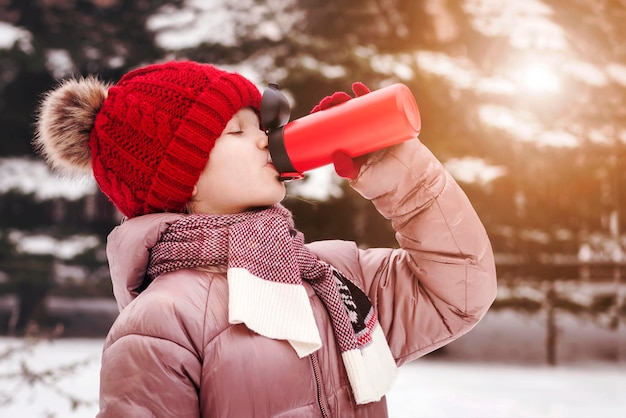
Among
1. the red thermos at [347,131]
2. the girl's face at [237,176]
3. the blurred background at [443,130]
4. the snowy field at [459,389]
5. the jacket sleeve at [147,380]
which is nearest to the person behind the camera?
the jacket sleeve at [147,380]

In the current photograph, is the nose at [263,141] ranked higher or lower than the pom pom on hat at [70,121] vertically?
lower

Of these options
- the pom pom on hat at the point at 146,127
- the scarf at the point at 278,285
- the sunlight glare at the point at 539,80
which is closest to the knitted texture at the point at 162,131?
the pom pom on hat at the point at 146,127

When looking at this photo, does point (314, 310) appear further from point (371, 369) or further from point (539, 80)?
point (539, 80)

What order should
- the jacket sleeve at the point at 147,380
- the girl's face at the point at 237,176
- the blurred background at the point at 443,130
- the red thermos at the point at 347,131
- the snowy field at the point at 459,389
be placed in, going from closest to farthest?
1. the jacket sleeve at the point at 147,380
2. the red thermos at the point at 347,131
3. the girl's face at the point at 237,176
4. the snowy field at the point at 459,389
5. the blurred background at the point at 443,130

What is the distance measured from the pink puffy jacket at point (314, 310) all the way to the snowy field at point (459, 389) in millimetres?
968

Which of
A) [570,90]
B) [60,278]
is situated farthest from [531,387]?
[60,278]

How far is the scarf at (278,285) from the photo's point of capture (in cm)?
82

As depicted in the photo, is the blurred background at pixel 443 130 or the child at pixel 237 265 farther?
the blurred background at pixel 443 130

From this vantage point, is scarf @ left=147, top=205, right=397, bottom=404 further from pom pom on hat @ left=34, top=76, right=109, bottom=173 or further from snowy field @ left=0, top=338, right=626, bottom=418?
snowy field @ left=0, top=338, right=626, bottom=418

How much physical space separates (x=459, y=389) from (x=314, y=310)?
1731 mm

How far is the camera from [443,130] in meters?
3.01

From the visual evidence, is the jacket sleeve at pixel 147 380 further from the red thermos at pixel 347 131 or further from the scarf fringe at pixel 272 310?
the red thermos at pixel 347 131

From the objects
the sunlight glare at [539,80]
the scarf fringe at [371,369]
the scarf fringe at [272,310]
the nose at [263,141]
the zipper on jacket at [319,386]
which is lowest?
the sunlight glare at [539,80]

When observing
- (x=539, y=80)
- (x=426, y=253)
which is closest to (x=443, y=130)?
(x=539, y=80)
